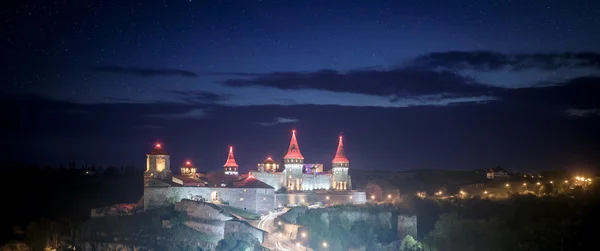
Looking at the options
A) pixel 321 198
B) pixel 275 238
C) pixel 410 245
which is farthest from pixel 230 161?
pixel 410 245

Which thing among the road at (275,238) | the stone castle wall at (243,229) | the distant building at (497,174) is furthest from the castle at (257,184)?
the distant building at (497,174)

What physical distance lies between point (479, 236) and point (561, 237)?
673 centimetres

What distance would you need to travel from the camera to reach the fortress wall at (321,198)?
2712 inches

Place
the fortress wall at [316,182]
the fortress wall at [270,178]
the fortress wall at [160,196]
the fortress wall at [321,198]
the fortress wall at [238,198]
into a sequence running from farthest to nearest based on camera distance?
the fortress wall at [316,182], the fortress wall at [270,178], the fortress wall at [321,198], the fortress wall at [238,198], the fortress wall at [160,196]

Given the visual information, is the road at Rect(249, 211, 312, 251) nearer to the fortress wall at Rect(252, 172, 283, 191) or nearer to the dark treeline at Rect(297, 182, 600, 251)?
the dark treeline at Rect(297, 182, 600, 251)

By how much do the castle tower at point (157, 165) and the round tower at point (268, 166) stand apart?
10820 millimetres

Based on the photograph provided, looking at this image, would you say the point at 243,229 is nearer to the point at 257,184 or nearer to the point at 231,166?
the point at 257,184

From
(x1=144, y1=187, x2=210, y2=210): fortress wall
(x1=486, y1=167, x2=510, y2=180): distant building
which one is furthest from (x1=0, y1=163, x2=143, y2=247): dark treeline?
(x1=486, y1=167, x2=510, y2=180): distant building

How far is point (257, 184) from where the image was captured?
65938 millimetres

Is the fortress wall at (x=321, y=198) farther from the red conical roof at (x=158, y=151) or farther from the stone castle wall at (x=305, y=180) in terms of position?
the red conical roof at (x=158, y=151)

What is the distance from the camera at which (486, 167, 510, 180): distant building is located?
97.3m

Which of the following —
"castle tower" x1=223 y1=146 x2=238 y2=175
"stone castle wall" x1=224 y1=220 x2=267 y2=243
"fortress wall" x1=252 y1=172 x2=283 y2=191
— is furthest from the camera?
"castle tower" x1=223 y1=146 x2=238 y2=175

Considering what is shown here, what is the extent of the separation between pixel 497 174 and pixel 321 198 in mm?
35369

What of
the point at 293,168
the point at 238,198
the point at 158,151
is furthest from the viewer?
the point at 293,168
